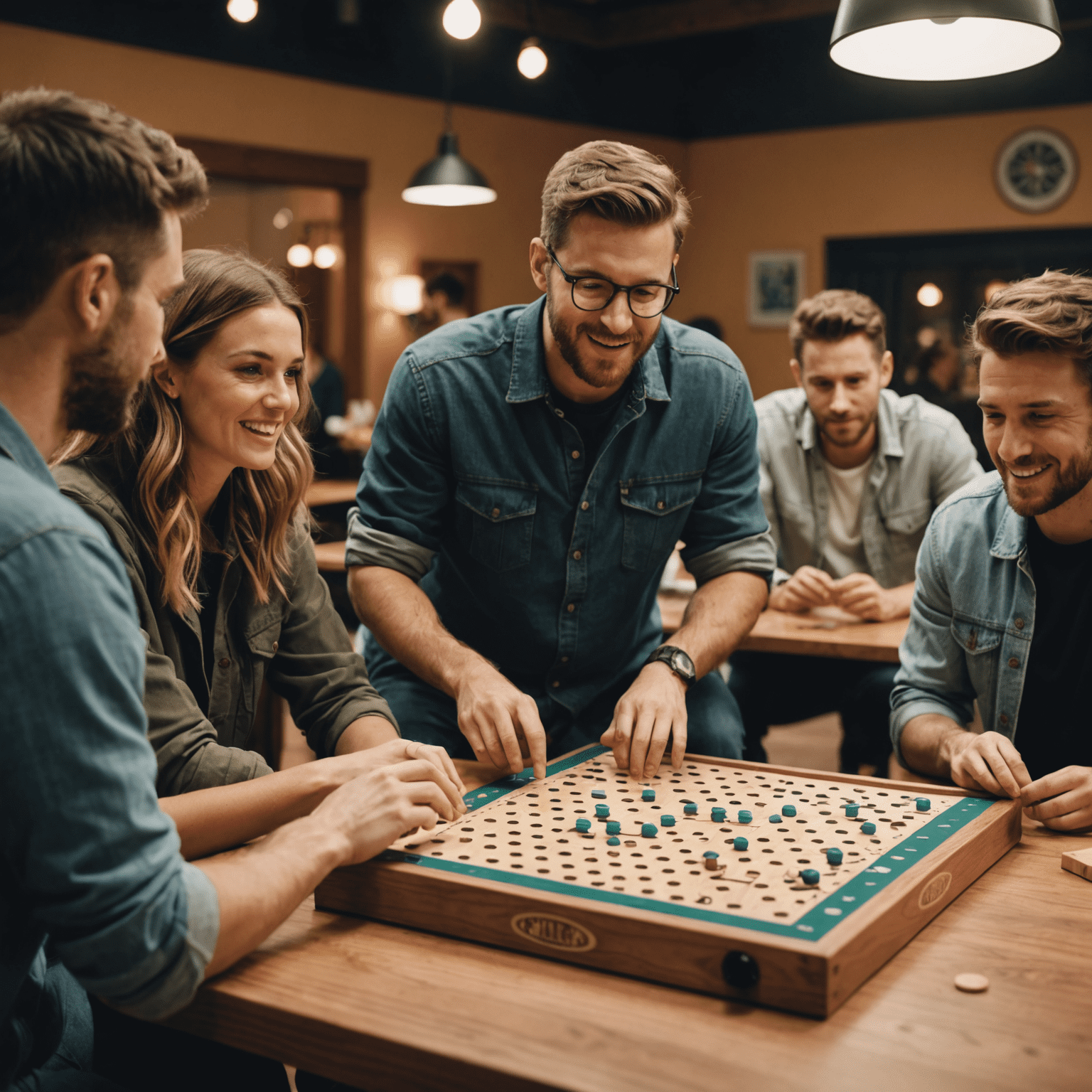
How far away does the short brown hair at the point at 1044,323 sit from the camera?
195 centimetres

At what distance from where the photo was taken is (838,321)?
→ 3570 millimetres

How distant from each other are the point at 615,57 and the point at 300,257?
11.8 ft

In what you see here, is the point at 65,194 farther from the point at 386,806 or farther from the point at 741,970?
the point at 741,970

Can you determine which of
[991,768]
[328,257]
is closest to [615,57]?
[328,257]

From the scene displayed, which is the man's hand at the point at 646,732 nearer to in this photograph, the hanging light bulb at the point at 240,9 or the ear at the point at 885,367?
the ear at the point at 885,367

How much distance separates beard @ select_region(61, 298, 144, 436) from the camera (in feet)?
3.90

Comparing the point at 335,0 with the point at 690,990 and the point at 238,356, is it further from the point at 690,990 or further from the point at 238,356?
the point at 690,990

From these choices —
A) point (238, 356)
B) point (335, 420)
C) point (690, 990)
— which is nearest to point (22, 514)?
point (690, 990)

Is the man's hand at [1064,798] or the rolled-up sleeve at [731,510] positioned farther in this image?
the rolled-up sleeve at [731,510]

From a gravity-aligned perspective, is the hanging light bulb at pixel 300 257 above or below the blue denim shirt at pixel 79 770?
above

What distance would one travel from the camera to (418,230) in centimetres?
969

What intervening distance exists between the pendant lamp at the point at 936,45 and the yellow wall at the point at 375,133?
6.18 metres

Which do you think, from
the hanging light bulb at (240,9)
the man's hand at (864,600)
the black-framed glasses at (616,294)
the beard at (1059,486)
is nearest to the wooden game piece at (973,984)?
the beard at (1059,486)

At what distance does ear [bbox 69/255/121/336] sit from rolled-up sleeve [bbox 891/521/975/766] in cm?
144
